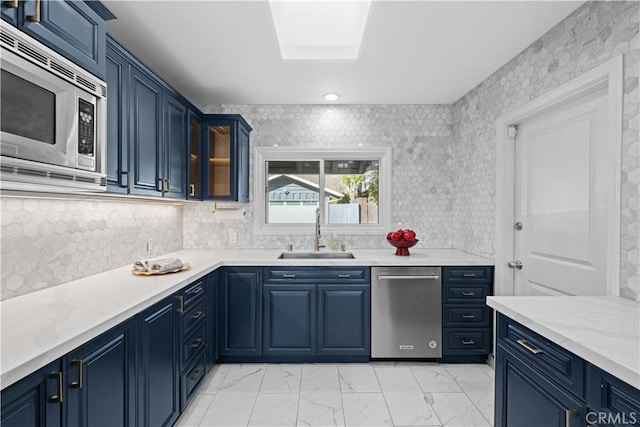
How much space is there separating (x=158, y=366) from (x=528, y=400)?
1.77m

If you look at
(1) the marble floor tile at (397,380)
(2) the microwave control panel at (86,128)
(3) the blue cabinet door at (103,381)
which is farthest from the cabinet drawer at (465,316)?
(2) the microwave control panel at (86,128)

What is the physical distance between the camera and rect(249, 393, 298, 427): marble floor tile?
2005mm

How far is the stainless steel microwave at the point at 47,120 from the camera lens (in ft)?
3.41

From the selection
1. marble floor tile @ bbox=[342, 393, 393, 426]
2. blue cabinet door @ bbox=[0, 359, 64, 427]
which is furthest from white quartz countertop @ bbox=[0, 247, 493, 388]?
marble floor tile @ bbox=[342, 393, 393, 426]

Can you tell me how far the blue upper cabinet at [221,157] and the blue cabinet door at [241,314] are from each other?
30.7 inches

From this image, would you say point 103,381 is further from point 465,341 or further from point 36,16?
point 465,341

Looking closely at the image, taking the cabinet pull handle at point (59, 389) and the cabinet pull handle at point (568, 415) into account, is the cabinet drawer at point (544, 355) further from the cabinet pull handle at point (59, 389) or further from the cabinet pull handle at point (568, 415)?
the cabinet pull handle at point (59, 389)

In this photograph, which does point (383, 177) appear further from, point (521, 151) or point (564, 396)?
point (564, 396)

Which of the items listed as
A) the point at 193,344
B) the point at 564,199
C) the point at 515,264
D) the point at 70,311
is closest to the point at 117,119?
the point at 70,311

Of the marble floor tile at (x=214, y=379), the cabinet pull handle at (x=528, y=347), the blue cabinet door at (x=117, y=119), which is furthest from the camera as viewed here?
the marble floor tile at (x=214, y=379)

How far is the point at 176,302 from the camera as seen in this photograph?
6.23 ft

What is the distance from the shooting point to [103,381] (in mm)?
1268

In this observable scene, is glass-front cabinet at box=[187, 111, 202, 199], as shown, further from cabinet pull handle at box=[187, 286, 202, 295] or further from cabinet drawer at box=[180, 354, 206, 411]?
cabinet drawer at box=[180, 354, 206, 411]

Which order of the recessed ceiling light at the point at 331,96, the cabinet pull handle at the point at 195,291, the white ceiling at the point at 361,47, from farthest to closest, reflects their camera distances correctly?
the recessed ceiling light at the point at 331,96 < the cabinet pull handle at the point at 195,291 < the white ceiling at the point at 361,47
